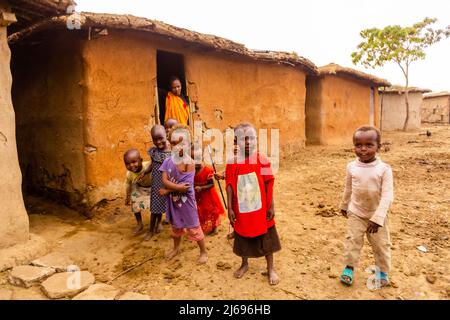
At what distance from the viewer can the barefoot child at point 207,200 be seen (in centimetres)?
338

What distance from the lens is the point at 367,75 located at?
408 inches

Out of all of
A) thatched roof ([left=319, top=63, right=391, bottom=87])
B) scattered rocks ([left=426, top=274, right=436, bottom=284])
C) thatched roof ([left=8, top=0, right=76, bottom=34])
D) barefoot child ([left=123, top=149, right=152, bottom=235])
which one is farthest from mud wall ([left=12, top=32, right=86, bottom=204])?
thatched roof ([left=319, top=63, right=391, bottom=87])

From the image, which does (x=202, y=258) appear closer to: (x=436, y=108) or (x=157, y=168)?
(x=157, y=168)

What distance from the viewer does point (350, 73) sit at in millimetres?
9617

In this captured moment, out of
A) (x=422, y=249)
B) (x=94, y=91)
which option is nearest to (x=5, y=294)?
(x=94, y=91)

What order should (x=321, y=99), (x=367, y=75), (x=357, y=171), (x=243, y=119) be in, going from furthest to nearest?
(x=367, y=75), (x=321, y=99), (x=243, y=119), (x=357, y=171)

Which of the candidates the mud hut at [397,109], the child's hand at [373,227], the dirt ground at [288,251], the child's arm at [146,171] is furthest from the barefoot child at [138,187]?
the mud hut at [397,109]

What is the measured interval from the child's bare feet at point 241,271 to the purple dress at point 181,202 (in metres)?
0.53

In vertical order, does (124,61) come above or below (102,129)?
above

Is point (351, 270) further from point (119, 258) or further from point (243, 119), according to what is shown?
point (243, 119)

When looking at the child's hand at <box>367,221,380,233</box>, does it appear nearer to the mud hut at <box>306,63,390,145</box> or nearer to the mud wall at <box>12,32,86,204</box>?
the mud wall at <box>12,32,86,204</box>

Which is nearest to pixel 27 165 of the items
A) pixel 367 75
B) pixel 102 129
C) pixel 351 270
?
pixel 102 129

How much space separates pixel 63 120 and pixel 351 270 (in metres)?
3.91

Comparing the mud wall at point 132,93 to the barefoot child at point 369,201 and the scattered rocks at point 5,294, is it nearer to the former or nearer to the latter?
the scattered rocks at point 5,294
